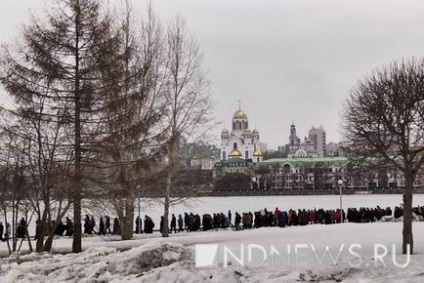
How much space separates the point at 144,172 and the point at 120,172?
3.46 feet

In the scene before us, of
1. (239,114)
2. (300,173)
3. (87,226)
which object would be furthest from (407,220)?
(239,114)

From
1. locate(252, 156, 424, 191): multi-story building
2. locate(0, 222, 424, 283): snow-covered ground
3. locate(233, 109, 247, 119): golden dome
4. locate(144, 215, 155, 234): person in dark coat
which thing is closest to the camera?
locate(0, 222, 424, 283): snow-covered ground

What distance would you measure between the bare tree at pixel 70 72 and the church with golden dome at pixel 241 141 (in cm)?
15885

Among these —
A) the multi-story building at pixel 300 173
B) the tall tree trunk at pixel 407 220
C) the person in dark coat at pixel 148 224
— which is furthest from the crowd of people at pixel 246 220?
the multi-story building at pixel 300 173

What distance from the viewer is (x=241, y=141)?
18588cm

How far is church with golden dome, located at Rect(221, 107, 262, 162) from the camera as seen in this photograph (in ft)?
592

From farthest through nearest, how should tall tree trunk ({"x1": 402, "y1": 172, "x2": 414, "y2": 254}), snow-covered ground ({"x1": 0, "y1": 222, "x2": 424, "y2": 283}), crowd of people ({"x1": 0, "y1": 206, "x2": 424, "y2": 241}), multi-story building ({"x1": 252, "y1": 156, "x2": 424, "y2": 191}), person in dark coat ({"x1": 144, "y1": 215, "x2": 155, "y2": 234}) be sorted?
multi-story building ({"x1": 252, "y1": 156, "x2": 424, "y2": 191}), person in dark coat ({"x1": 144, "y1": 215, "x2": 155, "y2": 234}), crowd of people ({"x1": 0, "y1": 206, "x2": 424, "y2": 241}), tall tree trunk ({"x1": 402, "y1": 172, "x2": 414, "y2": 254}), snow-covered ground ({"x1": 0, "y1": 222, "x2": 424, "y2": 283})

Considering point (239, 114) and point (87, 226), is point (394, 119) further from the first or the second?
point (239, 114)

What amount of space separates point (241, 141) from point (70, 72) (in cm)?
16775

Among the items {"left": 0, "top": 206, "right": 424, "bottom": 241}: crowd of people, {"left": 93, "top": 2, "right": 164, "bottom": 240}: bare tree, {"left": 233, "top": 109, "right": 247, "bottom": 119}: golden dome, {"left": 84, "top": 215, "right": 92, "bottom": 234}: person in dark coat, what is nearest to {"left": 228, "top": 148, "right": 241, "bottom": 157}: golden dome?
{"left": 233, "top": 109, "right": 247, "bottom": 119}: golden dome

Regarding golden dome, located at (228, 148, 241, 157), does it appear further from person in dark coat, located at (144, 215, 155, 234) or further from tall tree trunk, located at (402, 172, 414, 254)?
tall tree trunk, located at (402, 172, 414, 254)

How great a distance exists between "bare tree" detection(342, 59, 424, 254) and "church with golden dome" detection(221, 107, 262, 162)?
161350mm

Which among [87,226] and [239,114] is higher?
[239,114]

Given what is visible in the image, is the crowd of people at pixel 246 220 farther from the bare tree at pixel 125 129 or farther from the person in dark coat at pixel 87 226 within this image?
the bare tree at pixel 125 129
